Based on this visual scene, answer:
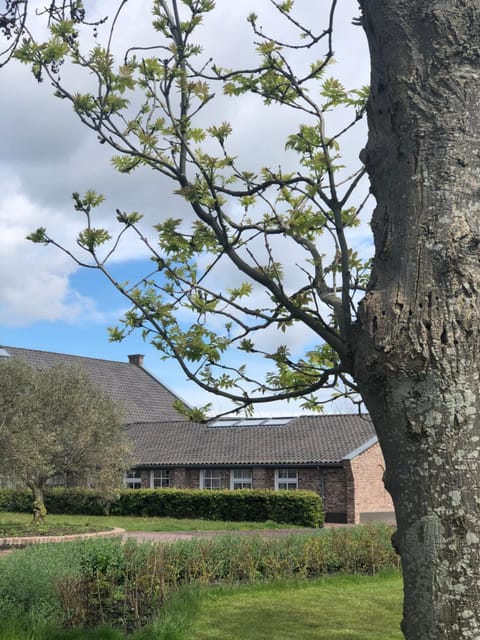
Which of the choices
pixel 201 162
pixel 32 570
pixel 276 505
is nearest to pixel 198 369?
pixel 201 162

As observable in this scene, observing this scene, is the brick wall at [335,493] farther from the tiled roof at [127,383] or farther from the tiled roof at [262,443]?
the tiled roof at [127,383]

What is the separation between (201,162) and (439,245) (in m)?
2.36

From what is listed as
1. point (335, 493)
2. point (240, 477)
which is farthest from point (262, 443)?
point (335, 493)

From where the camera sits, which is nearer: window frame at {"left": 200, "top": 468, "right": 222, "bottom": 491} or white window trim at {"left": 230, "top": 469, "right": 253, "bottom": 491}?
white window trim at {"left": 230, "top": 469, "right": 253, "bottom": 491}

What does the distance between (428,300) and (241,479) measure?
3169 centimetres

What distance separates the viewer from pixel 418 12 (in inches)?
137

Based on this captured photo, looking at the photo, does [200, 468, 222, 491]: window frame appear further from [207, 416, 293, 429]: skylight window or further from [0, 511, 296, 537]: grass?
[0, 511, 296, 537]: grass

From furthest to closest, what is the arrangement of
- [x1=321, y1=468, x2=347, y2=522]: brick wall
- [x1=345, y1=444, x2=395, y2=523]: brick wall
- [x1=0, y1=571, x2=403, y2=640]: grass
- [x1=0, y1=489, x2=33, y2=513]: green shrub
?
[x1=0, y1=489, x2=33, y2=513]: green shrub
[x1=321, y1=468, x2=347, y2=522]: brick wall
[x1=345, y1=444, x2=395, y2=523]: brick wall
[x1=0, y1=571, x2=403, y2=640]: grass

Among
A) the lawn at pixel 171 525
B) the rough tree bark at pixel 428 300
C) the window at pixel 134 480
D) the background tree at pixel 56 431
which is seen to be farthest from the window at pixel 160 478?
the rough tree bark at pixel 428 300

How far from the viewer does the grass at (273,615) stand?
7535mm

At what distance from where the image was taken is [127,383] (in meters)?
48.0

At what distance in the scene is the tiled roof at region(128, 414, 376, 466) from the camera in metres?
32.4

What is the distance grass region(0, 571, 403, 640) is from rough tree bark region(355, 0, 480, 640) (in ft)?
15.7

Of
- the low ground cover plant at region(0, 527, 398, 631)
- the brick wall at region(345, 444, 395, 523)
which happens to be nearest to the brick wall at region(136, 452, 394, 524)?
the brick wall at region(345, 444, 395, 523)
